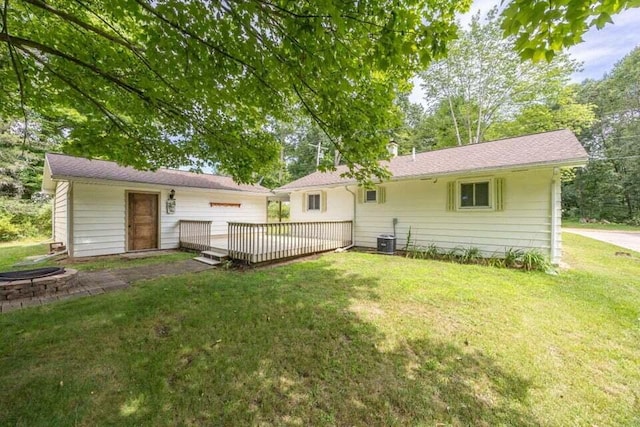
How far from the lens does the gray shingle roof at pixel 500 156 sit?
6.48 m

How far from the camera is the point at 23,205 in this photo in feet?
46.2

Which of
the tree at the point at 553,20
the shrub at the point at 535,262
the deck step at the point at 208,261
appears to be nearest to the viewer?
the tree at the point at 553,20

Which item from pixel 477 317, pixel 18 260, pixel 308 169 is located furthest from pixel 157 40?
pixel 308 169

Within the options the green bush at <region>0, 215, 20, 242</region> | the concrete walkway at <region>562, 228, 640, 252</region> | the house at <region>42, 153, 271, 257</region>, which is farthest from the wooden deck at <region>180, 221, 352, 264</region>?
the concrete walkway at <region>562, 228, 640, 252</region>

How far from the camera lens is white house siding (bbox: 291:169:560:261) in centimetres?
710

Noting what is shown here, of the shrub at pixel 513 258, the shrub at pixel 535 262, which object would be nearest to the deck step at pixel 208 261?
the shrub at pixel 513 258

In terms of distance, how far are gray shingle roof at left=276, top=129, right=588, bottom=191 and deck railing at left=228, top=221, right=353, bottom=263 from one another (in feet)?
6.79

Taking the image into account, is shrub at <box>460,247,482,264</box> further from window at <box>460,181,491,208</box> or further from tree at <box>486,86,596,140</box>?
tree at <box>486,86,596,140</box>

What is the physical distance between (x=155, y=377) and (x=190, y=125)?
4.49m

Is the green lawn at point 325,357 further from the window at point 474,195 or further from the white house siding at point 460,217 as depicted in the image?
the window at point 474,195

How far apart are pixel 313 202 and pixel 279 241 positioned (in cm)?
413

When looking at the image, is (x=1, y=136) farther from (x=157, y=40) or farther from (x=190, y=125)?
(x=157, y=40)

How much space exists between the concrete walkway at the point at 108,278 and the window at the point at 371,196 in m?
6.31

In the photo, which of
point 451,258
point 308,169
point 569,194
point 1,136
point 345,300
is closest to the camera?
point 345,300
